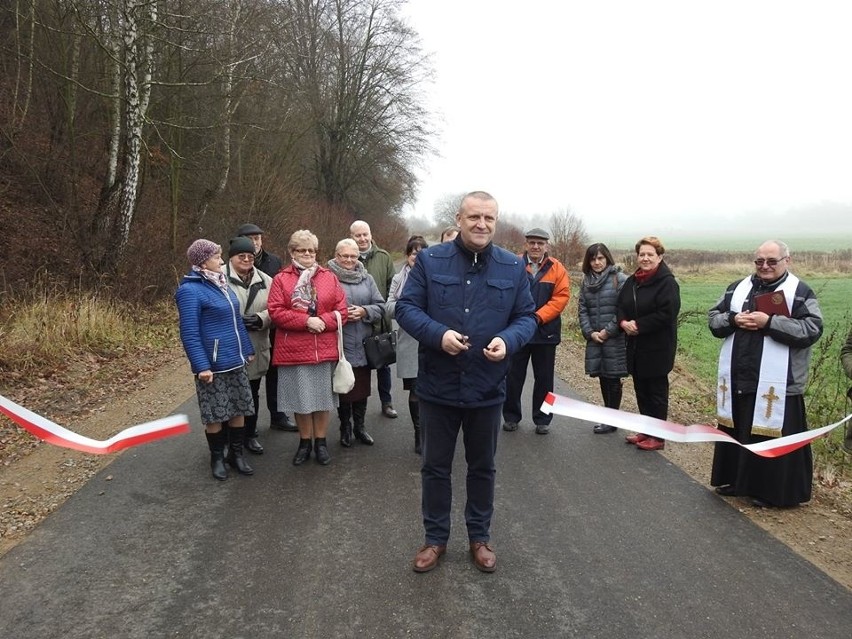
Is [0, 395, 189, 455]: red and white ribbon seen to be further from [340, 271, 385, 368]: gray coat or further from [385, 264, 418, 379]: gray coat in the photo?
[385, 264, 418, 379]: gray coat

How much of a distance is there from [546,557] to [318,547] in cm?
139

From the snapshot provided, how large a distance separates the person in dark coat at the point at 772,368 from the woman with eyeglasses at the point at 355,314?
2925 mm

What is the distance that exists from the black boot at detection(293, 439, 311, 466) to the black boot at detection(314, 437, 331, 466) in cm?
6

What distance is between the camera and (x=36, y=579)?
3275mm

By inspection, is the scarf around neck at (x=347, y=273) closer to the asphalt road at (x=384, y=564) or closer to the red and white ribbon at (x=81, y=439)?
the asphalt road at (x=384, y=564)

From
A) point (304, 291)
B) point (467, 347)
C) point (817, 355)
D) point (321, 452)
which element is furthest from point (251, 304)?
point (817, 355)

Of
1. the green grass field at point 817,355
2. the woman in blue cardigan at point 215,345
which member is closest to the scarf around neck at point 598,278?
the green grass field at point 817,355

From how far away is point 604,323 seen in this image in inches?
247

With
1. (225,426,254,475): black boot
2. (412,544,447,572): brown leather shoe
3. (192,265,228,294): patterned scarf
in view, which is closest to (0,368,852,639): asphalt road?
(412,544,447,572): brown leather shoe

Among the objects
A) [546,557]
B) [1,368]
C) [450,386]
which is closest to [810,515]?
[546,557]

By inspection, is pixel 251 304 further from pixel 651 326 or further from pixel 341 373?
pixel 651 326

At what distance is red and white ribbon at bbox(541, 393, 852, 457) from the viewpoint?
Answer: 4129 mm

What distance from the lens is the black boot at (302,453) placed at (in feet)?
16.8

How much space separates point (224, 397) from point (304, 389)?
2.08ft
